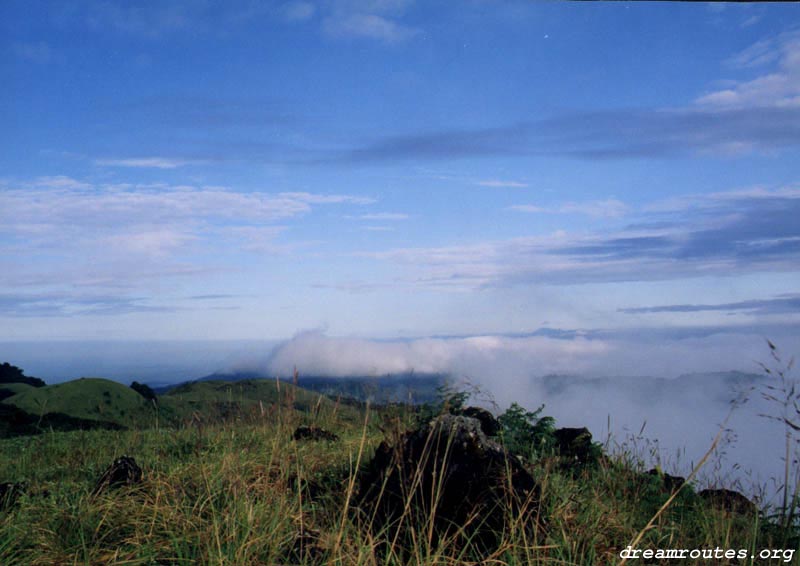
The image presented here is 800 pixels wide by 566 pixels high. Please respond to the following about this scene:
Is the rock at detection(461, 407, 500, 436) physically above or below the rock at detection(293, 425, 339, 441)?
above

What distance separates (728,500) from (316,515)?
432 centimetres

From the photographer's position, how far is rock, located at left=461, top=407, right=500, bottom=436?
8.05 metres

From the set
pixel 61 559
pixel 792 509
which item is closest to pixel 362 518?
pixel 61 559

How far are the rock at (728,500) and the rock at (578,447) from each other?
47.2 inches

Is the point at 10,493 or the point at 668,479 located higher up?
the point at 10,493

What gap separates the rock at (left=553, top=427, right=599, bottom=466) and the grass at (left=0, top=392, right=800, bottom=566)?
1.35 feet

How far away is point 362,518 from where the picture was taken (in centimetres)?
505

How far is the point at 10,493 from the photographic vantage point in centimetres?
581

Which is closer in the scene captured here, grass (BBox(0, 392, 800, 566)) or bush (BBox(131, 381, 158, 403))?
grass (BBox(0, 392, 800, 566))

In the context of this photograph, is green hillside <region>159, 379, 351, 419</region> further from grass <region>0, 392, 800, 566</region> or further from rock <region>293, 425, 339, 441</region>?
grass <region>0, 392, 800, 566</region>

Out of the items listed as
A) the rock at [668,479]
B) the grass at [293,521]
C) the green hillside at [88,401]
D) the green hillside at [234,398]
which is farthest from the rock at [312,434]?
the green hillside at [88,401]

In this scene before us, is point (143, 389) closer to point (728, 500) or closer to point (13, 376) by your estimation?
point (13, 376)

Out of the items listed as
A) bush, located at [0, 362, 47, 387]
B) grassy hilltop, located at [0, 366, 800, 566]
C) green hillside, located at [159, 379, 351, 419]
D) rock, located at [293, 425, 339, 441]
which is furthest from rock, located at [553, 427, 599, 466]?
bush, located at [0, 362, 47, 387]

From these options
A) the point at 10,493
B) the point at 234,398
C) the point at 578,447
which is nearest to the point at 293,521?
the point at 10,493
